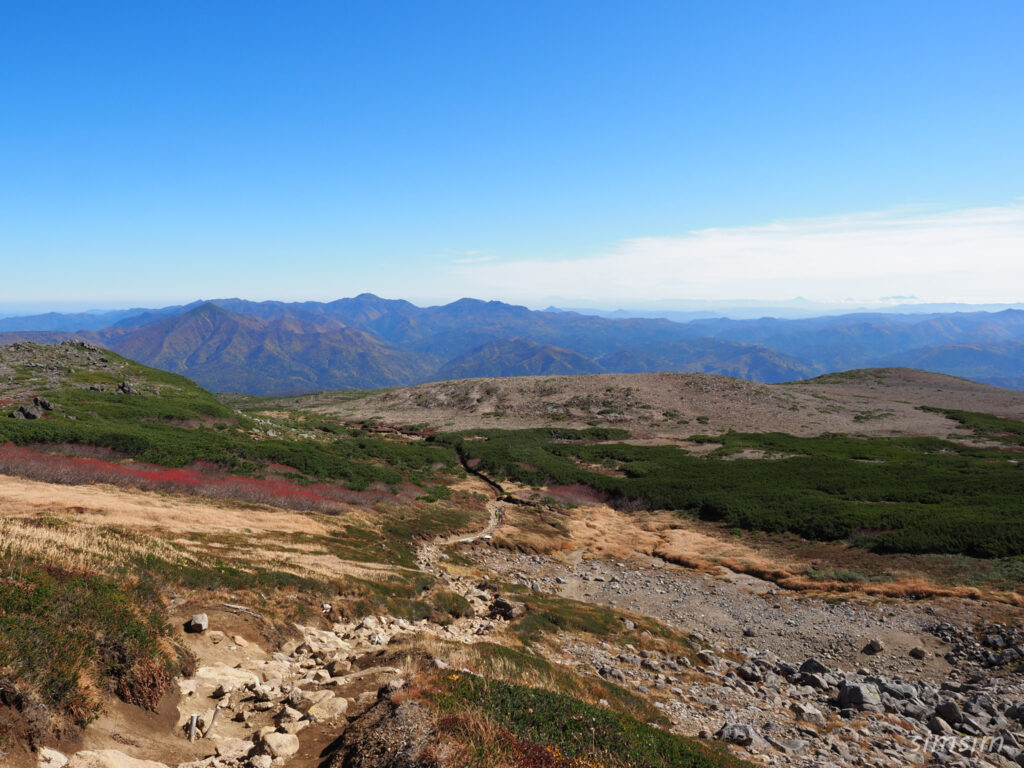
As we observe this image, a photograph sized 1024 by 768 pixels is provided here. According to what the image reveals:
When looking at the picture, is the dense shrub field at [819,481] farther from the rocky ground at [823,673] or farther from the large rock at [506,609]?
the large rock at [506,609]

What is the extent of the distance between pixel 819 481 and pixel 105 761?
54775 millimetres

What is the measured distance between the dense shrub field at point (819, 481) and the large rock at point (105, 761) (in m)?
39.8

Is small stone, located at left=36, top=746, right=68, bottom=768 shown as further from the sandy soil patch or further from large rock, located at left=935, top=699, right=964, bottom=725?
large rock, located at left=935, top=699, right=964, bottom=725

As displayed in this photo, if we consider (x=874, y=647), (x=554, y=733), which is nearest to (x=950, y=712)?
(x=874, y=647)

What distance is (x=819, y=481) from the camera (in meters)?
46.9

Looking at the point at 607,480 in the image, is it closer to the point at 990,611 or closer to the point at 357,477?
the point at 357,477

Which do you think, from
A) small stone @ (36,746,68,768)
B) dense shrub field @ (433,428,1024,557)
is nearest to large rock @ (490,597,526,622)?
small stone @ (36,746,68,768)

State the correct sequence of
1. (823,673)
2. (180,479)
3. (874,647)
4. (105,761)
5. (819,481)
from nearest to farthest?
1. (105,761)
2. (823,673)
3. (874,647)
4. (180,479)
5. (819,481)

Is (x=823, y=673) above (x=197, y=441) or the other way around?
the other way around

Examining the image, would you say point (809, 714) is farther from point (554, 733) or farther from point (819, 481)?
point (819, 481)

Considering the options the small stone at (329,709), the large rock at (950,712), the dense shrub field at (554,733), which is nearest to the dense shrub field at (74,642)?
the small stone at (329,709)

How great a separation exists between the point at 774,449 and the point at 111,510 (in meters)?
70.4

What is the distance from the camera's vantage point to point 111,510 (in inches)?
898

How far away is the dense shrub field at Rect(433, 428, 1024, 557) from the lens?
3241 centimetres
